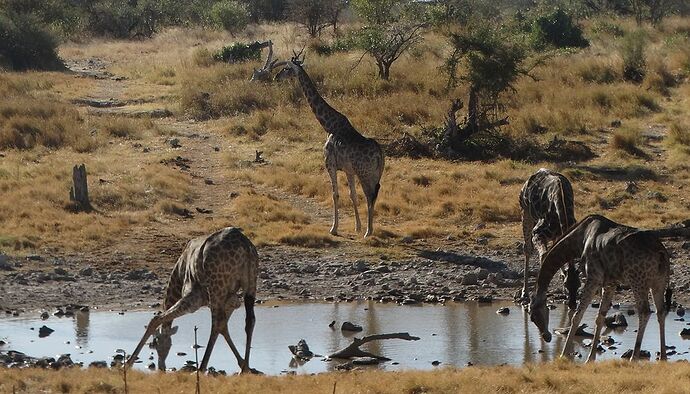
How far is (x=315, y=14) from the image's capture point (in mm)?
55938

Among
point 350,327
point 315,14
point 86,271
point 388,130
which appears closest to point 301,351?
point 350,327

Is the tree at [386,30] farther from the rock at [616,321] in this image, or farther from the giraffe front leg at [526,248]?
the rock at [616,321]

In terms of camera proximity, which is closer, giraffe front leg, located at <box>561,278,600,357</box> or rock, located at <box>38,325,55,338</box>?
giraffe front leg, located at <box>561,278,600,357</box>

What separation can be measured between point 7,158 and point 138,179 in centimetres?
376

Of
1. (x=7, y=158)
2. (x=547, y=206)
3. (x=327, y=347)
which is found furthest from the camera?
(x=7, y=158)

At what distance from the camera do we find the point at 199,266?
517 inches

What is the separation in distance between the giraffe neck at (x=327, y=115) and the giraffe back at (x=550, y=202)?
567cm

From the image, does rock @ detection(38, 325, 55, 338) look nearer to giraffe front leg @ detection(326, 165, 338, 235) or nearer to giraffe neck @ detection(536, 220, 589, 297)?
giraffe neck @ detection(536, 220, 589, 297)

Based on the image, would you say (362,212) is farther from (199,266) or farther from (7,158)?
(199,266)

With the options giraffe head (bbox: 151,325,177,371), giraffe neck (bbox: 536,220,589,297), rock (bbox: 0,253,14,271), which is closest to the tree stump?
rock (bbox: 0,253,14,271)

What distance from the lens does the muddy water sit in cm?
1491

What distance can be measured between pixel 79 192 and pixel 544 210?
29.6 feet

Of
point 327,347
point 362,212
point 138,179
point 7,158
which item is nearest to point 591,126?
point 362,212

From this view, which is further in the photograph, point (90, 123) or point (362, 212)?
point (90, 123)
